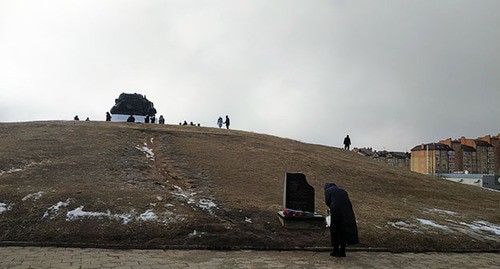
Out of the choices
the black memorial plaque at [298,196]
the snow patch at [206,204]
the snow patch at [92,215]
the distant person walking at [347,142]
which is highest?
the distant person walking at [347,142]

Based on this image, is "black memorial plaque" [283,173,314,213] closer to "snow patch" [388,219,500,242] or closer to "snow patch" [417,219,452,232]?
"snow patch" [388,219,500,242]

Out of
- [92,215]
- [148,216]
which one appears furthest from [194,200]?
[92,215]

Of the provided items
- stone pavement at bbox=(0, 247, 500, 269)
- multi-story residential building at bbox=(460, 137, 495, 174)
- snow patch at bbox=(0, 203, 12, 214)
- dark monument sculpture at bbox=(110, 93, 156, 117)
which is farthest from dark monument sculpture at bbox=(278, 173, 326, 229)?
multi-story residential building at bbox=(460, 137, 495, 174)

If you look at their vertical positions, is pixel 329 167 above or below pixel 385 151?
below

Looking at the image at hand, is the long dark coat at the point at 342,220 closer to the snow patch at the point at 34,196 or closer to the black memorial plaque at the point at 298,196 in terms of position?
the black memorial plaque at the point at 298,196

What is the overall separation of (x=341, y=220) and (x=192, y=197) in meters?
7.04

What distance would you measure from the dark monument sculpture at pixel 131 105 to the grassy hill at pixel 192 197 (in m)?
22.5

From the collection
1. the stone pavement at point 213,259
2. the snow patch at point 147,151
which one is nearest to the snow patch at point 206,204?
the stone pavement at point 213,259

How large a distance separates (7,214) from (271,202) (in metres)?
8.94

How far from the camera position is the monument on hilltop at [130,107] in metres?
52.2

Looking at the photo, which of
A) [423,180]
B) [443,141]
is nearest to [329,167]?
[423,180]

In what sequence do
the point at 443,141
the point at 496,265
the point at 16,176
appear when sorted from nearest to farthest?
the point at 496,265
the point at 16,176
the point at 443,141

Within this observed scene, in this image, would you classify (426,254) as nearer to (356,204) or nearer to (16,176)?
(356,204)

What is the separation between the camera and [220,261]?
31.0ft
